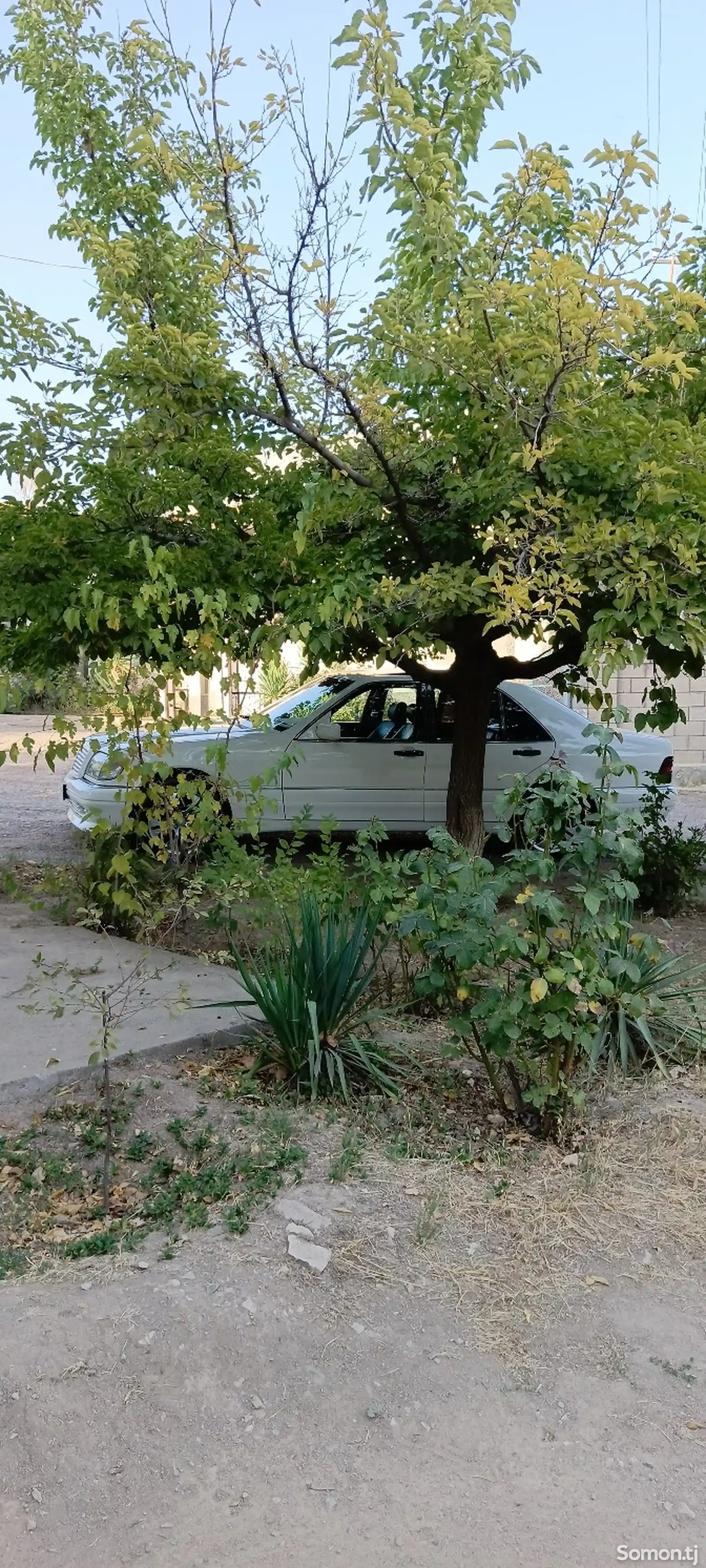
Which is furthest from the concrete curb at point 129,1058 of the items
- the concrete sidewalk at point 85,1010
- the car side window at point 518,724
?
the car side window at point 518,724

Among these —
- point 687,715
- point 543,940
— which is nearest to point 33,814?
point 687,715

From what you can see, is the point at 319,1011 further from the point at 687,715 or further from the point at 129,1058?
the point at 687,715

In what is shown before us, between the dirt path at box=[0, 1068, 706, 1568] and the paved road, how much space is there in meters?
3.91

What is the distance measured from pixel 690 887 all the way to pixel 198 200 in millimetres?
5121

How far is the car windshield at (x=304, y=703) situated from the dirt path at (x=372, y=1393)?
5.75 metres

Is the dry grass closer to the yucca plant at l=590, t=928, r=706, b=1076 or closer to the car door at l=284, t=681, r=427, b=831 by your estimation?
the yucca plant at l=590, t=928, r=706, b=1076

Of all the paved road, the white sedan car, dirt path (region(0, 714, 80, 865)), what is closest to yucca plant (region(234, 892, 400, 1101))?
dirt path (region(0, 714, 80, 865))

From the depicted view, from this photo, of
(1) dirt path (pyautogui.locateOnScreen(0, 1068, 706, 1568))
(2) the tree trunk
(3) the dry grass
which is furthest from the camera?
(2) the tree trunk

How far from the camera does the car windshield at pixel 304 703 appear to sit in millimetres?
9078

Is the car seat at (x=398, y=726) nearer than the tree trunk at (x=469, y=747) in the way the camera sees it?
No

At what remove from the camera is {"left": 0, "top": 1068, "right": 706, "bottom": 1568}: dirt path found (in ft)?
7.78

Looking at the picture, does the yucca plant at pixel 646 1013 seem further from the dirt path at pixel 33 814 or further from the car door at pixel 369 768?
the car door at pixel 369 768

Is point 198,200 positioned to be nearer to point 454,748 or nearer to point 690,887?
point 454,748

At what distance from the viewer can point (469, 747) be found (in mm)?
7531
